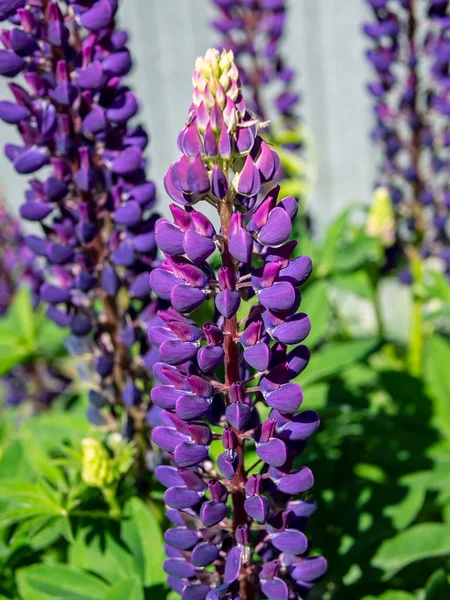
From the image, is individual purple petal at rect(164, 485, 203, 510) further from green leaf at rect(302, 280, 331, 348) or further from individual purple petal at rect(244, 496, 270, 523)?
green leaf at rect(302, 280, 331, 348)

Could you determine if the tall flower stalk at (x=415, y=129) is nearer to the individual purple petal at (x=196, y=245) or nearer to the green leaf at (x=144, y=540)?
the green leaf at (x=144, y=540)

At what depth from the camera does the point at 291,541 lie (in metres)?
1.22

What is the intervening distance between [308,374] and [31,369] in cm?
148

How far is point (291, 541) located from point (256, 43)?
2214 millimetres

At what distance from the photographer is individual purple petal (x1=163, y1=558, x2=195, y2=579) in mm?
1289

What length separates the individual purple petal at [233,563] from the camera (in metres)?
1.19

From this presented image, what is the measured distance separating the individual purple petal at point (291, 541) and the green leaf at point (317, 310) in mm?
703

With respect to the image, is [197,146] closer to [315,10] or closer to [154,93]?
[315,10]

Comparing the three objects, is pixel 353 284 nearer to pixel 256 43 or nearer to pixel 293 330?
pixel 256 43

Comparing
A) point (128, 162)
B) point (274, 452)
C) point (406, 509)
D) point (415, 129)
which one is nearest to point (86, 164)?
point (128, 162)

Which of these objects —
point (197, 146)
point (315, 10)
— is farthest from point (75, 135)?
point (315, 10)

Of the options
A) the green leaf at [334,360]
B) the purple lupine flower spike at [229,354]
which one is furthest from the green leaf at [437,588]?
the green leaf at [334,360]

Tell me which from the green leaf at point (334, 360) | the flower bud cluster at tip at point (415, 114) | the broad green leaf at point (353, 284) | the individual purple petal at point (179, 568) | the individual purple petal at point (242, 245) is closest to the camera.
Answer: the individual purple petal at point (242, 245)

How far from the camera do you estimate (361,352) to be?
1.92 meters
